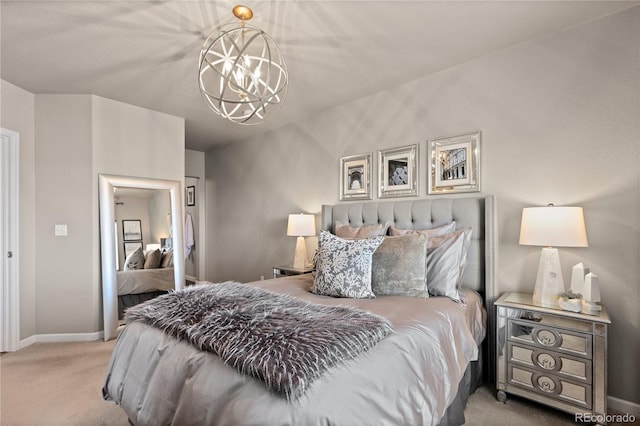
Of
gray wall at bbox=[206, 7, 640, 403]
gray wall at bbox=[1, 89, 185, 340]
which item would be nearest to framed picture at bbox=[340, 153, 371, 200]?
gray wall at bbox=[206, 7, 640, 403]

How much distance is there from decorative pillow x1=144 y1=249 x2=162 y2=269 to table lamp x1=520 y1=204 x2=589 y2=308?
12.9 feet

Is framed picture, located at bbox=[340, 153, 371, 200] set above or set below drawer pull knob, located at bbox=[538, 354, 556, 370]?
above

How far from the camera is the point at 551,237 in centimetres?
196

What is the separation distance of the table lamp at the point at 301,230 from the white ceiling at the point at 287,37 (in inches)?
56.8

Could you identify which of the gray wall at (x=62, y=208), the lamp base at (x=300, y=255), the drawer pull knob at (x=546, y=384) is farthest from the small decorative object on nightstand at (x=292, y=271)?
the drawer pull knob at (x=546, y=384)

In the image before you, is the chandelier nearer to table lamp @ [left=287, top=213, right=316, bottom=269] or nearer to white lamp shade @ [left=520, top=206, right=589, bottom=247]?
table lamp @ [left=287, top=213, right=316, bottom=269]

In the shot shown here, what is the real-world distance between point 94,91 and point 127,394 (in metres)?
3.12

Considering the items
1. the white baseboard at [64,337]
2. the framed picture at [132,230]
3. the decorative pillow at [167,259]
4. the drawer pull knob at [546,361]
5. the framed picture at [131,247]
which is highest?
the framed picture at [132,230]

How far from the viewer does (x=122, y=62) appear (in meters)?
2.66

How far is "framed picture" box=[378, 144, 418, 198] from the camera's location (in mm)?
2984

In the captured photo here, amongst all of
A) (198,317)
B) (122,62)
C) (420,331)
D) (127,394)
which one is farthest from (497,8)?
(127,394)

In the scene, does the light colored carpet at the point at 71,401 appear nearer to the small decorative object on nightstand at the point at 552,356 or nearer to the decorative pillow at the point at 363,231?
the small decorative object on nightstand at the point at 552,356

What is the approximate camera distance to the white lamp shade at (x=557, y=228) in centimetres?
191

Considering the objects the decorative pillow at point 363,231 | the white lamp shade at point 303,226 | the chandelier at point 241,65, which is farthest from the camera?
the white lamp shade at point 303,226
